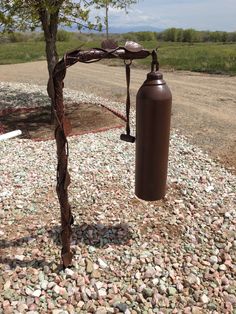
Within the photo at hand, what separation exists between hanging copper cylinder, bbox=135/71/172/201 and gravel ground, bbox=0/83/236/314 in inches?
39.6

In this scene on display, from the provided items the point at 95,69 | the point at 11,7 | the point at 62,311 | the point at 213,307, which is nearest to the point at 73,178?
the point at 62,311

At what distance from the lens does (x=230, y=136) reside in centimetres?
923

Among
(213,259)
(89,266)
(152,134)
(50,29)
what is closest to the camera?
(152,134)

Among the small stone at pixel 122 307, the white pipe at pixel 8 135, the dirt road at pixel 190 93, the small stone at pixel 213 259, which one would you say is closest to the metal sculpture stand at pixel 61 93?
the small stone at pixel 122 307

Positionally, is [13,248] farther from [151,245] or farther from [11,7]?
[11,7]

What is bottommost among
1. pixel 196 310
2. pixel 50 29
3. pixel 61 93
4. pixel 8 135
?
pixel 196 310

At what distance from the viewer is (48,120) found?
10664 mm

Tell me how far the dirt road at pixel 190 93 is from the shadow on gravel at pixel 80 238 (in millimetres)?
3462

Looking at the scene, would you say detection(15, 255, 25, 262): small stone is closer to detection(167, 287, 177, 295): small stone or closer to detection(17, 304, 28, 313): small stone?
detection(17, 304, 28, 313): small stone

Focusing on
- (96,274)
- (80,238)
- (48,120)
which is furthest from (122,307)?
(48,120)

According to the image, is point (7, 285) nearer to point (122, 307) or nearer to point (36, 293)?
point (36, 293)

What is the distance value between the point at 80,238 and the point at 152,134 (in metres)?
1.91

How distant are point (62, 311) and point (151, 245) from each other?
1.47 m

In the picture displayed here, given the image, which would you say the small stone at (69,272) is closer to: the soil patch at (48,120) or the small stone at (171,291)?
the small stone at (171,291)
